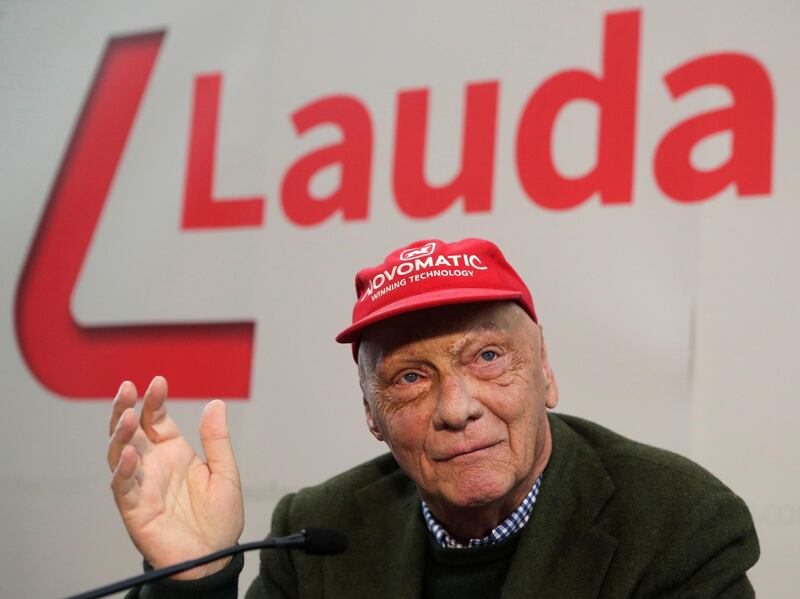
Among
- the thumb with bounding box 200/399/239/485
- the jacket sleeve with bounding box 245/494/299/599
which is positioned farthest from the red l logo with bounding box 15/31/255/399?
the thumb with bounding box 200/399/239/485

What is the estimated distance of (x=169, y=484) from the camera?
5.04ft

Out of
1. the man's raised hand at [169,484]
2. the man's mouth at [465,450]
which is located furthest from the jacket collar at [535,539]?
the man's raised hand at [169,484]

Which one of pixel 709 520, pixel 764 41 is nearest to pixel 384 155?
pixel 764 41

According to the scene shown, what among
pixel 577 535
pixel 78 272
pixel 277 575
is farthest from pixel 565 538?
pixel 78 272

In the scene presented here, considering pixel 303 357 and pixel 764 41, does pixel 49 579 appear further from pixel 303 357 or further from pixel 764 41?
pixel 764 41

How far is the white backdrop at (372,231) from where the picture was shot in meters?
2.07

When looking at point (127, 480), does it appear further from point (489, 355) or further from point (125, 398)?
point (489, 355)

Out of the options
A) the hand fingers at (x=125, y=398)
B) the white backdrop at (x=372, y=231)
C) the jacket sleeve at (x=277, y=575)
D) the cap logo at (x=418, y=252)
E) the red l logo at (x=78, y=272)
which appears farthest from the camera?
the red l logo at (x=78, y=272)

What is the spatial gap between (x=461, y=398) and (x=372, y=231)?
967 mm

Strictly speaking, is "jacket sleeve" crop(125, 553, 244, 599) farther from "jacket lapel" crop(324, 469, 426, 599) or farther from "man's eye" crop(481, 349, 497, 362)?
"man's eye" crop(481, 349, 497, 362)

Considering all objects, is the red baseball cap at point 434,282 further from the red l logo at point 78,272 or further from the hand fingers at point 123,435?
the red l logo at point 78,272

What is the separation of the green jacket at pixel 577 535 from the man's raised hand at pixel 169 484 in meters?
0.06

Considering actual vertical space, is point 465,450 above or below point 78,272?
below

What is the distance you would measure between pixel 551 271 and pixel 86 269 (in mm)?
1247
